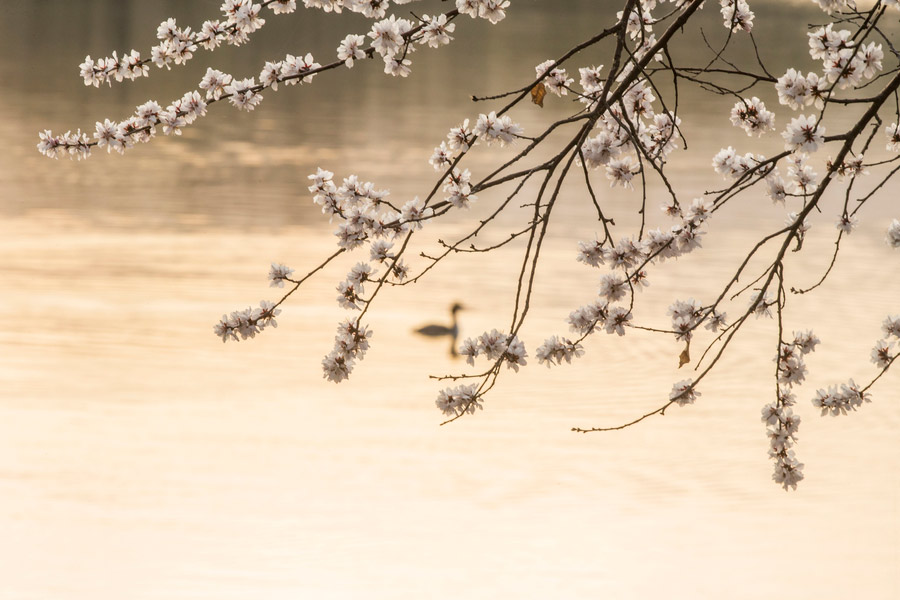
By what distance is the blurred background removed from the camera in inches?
155

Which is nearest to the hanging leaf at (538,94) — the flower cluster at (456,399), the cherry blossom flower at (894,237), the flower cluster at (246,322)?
the flower cluster at (456,399)

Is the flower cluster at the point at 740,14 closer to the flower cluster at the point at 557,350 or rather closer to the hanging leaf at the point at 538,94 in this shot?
the hanging leaf at the point at 538,94

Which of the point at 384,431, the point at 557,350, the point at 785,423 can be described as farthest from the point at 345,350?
the point at 384,431

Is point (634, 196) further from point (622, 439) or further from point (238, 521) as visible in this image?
point (238, 521)

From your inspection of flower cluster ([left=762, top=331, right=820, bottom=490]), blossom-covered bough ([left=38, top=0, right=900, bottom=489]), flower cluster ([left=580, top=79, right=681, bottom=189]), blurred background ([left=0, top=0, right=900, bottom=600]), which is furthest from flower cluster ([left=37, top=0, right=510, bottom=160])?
blurred background ([left=0, top=0, right=900, bottom=600])

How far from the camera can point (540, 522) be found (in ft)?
14.0

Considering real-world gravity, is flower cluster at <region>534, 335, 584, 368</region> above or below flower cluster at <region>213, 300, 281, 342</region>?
below

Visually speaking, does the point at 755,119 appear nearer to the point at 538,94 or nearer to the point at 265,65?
the point at 538,94

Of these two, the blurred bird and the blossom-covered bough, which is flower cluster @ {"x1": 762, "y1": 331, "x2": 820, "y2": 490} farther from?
the blurred bird

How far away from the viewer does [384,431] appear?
197 inches

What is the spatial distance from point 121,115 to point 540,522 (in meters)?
9.41

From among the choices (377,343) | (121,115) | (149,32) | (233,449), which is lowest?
(233,449)

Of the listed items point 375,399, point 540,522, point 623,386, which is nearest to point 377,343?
point 375,399

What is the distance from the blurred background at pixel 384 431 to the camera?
3941 mm
